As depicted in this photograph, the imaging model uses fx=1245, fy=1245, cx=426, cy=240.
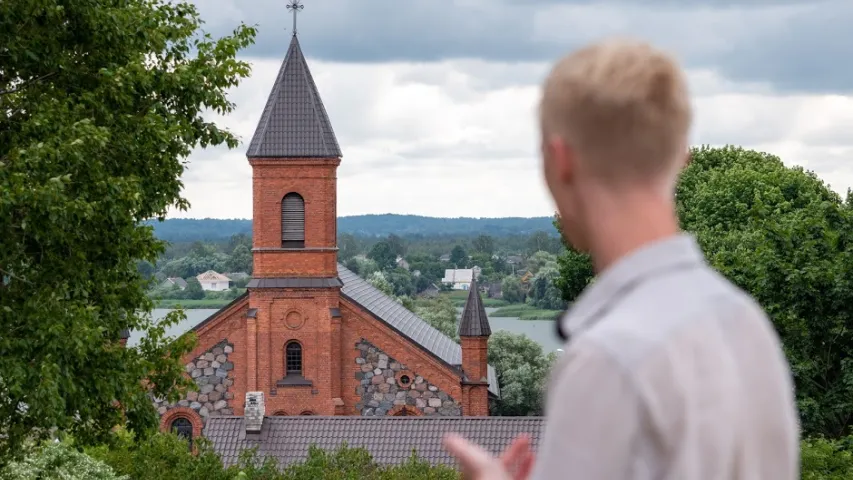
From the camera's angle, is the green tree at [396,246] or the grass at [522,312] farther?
the green tree at [396,246]

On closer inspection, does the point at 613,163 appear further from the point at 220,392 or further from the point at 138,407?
the point at 220,392

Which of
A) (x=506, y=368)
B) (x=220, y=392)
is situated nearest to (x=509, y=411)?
(x=506, y=368)

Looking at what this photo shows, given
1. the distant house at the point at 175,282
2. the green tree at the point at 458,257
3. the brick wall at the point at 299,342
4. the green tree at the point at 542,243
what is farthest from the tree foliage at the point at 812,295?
the green tree at the point at 542,243

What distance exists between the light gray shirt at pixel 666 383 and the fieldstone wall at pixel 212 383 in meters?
31.5

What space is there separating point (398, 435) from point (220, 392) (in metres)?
6.70

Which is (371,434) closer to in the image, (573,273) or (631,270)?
(573,273)

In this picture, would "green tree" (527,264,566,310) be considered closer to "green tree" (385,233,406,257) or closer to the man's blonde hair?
"green tree" (385,233,406,257)

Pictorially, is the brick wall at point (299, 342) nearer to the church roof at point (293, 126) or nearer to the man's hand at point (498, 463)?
the church roof at point (293, 126)

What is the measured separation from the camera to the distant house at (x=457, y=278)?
413ft

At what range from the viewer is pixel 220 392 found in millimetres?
32594

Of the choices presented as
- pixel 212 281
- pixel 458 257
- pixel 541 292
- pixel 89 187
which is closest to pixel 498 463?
pixel 89 187

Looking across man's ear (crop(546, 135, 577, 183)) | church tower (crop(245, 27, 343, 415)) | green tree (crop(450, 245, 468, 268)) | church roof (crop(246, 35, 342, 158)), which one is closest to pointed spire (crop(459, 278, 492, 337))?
church tower (crop(245, 27, 343, 415))

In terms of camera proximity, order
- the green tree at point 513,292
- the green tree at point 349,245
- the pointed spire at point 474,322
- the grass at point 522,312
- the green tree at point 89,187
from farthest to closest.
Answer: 1. the green tree at point 349,245
2. the green tree at point 513,292
3. the grass at point 522,312
4. the pointed spire at point 474,322
5. the green tree at point 89,187

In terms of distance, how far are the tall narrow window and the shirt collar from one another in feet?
103
